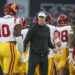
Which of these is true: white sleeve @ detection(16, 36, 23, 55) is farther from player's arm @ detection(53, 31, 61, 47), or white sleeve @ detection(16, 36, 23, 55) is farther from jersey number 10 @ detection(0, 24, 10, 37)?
player's arm @ detection(53, 31, 61, 47)

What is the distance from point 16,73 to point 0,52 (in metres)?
0.51

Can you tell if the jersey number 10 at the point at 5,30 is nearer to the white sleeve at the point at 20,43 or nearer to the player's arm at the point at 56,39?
the white sleeve at the point at 20,43

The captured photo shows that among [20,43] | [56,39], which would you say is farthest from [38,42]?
[56,39]

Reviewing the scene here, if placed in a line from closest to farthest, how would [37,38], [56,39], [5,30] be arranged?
[37,38]
[5,30]
[56,39]

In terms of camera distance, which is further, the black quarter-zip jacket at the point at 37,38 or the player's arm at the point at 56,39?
the player's arm at the point at 56,39

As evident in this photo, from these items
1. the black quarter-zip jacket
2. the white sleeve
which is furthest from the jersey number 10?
the black quarter-zip jacket

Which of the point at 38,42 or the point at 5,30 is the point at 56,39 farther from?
the point at 5,30

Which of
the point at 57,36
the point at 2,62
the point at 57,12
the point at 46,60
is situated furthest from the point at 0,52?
the point at 57,12

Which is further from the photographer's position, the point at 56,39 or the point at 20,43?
the point at 56,39

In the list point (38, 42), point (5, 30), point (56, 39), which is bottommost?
point (56, 39)

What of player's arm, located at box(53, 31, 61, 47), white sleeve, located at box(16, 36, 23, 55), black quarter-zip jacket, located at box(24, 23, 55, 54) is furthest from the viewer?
player's arm, located at box(53, 31, 61, 47)

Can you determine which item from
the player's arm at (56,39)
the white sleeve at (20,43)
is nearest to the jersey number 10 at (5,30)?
the white sleeve at (20,43)

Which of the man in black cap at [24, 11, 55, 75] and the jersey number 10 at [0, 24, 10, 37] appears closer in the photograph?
the man in black cap at [24, 11, 55, 75]

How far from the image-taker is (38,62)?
341 inches
